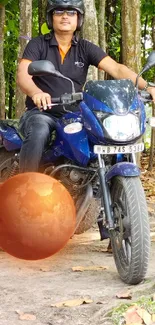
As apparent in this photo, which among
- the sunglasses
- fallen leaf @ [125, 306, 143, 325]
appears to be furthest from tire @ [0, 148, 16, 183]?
fallen leaf @ [125, 306, 143, 325]

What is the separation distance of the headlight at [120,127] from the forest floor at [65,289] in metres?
0.96

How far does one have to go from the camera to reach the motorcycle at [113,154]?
4.18m

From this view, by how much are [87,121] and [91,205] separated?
840 millimetres

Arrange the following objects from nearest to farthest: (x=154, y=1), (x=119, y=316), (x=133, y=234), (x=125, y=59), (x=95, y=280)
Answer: (x=119, y=316)
(x=133, y=234)
(x=95, y=280)
(x=125, y=59)
(x=154, y=1)

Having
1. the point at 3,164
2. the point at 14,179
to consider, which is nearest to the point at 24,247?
the point at 14,179

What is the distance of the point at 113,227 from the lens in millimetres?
4371

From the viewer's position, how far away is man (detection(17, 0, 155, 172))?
16.5ft

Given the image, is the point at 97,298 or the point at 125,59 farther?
Answer: the point at 125,59

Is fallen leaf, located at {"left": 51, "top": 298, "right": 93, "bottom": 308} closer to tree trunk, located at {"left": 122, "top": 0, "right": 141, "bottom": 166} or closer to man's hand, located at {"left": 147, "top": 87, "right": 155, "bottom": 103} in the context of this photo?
man's hand, located at {"left": 147, "top": 87, "right": 155, "bottom": 103}

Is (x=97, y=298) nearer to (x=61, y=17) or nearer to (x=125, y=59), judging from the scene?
(x=61, y=17)

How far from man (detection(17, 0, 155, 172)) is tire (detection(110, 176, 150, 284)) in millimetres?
889

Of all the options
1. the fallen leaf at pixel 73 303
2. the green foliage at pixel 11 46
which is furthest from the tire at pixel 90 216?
the green foliage at pixel 11 46

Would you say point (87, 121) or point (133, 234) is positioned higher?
point (87, 121)

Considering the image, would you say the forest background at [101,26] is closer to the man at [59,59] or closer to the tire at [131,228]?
the man at [59,59]
